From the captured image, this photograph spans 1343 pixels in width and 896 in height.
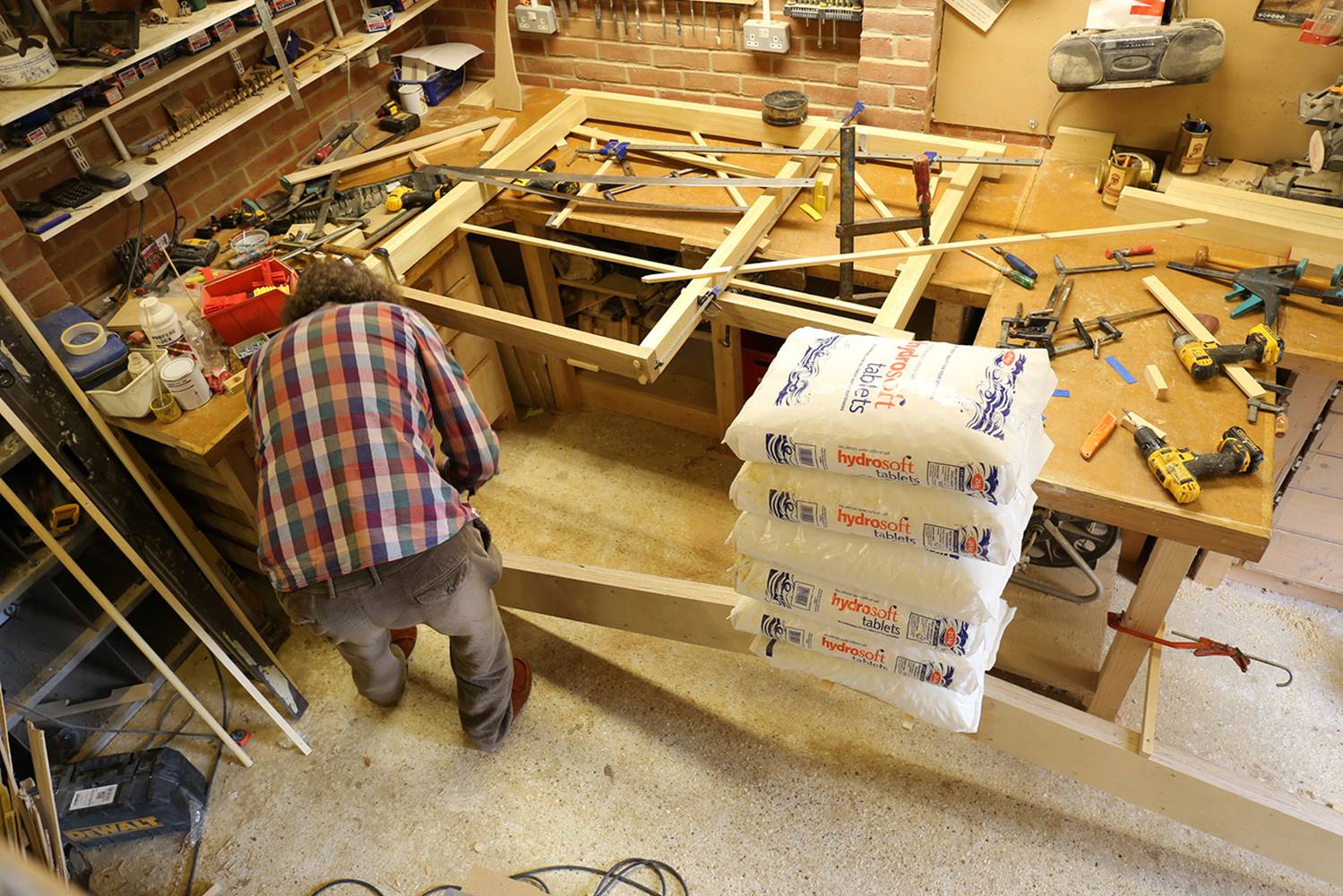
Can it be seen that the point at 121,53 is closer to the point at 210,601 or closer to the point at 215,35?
the point at 215,35

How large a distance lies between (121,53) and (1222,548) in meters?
2.85

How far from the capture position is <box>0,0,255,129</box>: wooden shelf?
2.03 metres

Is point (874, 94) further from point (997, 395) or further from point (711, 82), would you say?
point (997, 395)

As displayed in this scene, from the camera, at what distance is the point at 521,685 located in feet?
8.23

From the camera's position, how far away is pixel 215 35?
2.54 m

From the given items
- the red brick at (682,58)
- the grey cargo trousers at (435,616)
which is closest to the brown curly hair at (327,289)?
the grey cargo trousers at (435,616)

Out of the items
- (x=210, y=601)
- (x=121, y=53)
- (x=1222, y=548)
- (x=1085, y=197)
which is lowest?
(x=210, y=601)

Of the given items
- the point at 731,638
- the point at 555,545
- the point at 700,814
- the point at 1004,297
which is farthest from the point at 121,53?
the point at 700,814

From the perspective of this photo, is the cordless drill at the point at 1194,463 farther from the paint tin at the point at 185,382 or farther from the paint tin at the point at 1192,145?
the paint tin at the point at 185,382

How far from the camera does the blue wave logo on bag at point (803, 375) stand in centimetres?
148

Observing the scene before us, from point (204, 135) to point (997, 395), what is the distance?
95.8 inches

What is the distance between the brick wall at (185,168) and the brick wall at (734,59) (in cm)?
56

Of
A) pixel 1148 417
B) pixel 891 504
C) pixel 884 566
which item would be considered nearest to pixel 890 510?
pixel 891 504

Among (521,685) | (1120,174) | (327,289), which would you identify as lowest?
(521,685)
